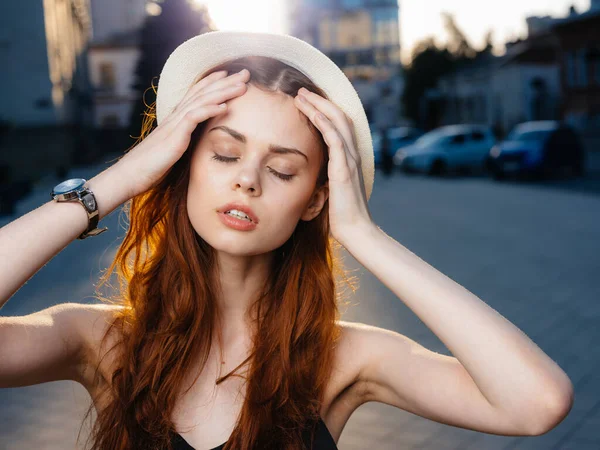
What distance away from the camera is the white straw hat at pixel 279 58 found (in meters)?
2.37

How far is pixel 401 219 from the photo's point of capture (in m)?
15.4

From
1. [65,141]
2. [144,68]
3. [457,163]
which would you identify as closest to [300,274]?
[457,163]

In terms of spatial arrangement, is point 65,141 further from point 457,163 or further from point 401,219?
point 401,219

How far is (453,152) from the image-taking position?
28969 mm

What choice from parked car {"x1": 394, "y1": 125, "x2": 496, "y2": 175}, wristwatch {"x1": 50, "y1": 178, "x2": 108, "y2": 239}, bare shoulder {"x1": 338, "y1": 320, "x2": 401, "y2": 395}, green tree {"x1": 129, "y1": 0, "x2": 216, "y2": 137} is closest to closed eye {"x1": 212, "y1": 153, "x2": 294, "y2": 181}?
wristwatch {"x1": 50, "y1": 178, "x2": 108, "y2": 239}

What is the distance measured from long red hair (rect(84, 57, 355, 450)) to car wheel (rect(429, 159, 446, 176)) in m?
26.7

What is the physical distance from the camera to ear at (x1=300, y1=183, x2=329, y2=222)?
2531 mm

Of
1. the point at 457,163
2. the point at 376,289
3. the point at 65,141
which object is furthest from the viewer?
the point at 65,141

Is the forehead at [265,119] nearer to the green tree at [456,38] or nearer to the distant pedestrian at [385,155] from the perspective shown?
the distant pedestrian at [385,155]

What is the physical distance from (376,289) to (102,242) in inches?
243

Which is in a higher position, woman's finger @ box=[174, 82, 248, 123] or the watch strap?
woman's finger @ box=[174, 82, 248, 123]

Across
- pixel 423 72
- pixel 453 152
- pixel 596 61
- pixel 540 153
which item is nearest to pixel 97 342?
pixel 540 153

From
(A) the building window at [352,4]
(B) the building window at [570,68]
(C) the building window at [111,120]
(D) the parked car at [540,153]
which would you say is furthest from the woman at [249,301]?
(A) the building window at [352,4]

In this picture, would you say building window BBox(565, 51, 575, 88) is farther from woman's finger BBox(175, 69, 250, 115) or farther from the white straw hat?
woman's finger BBox(175, 69, 250, 115)
